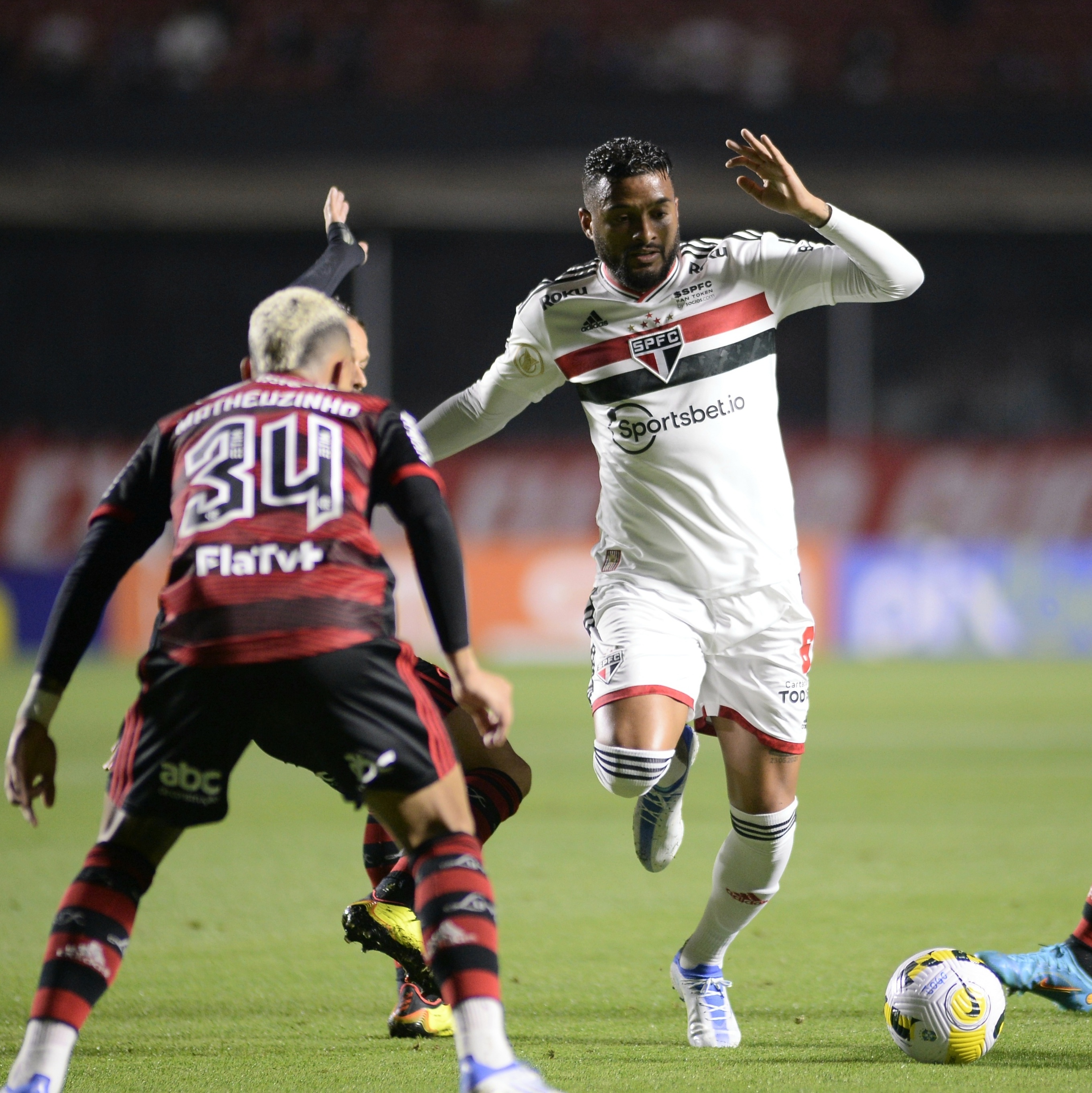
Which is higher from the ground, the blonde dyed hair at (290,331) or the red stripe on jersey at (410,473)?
the blonde dyed hair at (290,331)

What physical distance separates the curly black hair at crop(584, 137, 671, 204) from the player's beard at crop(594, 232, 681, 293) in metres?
0.18

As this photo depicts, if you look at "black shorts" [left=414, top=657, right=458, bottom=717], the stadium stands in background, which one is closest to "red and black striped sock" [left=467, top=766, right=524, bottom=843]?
"black shorts" [left=414, top=657, right=458, bottom=717]

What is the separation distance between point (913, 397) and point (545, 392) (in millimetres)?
18463

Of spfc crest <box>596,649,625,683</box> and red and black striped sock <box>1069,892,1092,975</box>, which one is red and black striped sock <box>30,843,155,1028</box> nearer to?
spfc crest <box>596,649,625,683</box>

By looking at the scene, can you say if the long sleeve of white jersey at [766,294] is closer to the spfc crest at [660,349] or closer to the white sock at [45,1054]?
the spfc crest at [660,349]

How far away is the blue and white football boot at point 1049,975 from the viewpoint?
4.10 meters

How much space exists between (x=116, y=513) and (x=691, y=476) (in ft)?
5.64

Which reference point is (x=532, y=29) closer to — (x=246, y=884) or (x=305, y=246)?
(x=305, y=246)

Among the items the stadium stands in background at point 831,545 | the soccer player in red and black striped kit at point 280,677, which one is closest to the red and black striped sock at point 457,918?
the soccer player in red and black striped kit at point 280,677

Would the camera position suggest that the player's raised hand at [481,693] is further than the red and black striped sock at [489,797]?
No

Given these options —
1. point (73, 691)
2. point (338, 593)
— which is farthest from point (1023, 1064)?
point (73, 691)

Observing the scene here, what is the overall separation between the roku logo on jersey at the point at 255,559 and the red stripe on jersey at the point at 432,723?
0.86 feet

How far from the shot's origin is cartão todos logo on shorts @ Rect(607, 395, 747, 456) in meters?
4.41

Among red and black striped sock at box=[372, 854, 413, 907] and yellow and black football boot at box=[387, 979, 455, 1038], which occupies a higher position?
red and black striped sock at box=[372, 854, 413, 907]
